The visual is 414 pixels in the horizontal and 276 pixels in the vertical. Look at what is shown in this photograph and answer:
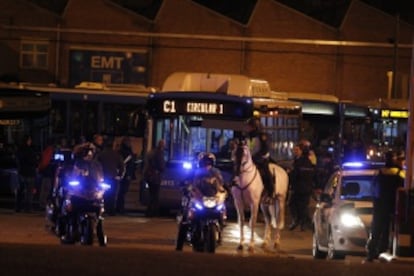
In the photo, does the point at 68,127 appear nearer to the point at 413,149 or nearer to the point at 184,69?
the point at 413,149

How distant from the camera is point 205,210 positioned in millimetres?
16266

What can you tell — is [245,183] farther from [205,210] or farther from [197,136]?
[197,136]

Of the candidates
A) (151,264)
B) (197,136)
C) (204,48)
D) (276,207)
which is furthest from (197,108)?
(204,48)

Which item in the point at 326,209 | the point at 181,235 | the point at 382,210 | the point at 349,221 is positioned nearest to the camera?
the point at 382,210

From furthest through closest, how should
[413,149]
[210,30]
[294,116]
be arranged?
[210,30] < [294,116] < [413,149]

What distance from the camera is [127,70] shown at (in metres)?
64.5

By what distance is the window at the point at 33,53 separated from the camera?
63594mm

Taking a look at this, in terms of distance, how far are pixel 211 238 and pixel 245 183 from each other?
321 centimetres

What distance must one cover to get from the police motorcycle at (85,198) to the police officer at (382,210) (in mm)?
4317

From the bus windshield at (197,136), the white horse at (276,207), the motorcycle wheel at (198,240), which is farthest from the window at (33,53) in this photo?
the motorcycle wheel at (198,240)

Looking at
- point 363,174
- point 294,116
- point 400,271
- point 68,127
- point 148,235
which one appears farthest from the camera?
point 68,127

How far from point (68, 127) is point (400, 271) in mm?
23339

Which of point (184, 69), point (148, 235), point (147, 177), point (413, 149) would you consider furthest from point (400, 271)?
point (184, 69)

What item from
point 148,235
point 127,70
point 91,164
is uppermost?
point 127,70
